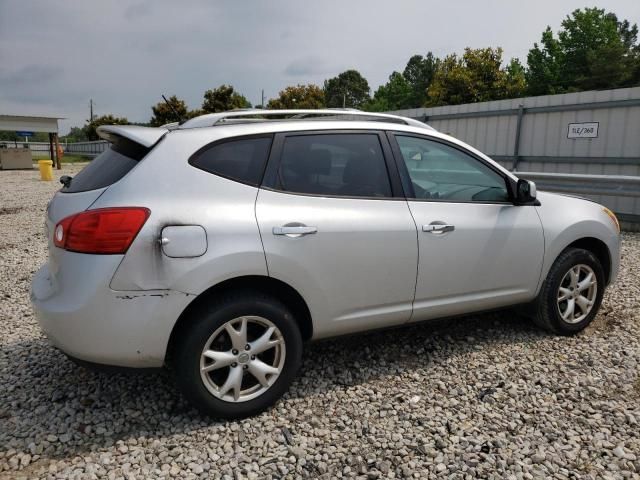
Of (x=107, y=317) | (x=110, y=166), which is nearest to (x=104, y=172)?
(x=110, y=166)

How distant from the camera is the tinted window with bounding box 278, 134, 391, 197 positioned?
2.95m

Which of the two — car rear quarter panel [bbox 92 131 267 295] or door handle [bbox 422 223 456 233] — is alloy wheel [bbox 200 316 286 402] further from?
door handle [bbox 422 223 456 233]

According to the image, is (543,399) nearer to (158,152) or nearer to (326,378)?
(326,378)

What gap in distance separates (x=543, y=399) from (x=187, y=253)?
89.6 inches

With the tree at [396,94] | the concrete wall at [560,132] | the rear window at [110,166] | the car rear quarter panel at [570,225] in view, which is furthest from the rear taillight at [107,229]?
the tree at [396,94]

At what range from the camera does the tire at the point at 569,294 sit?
387 centimetres

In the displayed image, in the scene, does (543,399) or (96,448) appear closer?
(96,448)

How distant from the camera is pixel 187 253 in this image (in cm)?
250

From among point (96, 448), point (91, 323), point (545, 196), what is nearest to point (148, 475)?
point (96, 448)

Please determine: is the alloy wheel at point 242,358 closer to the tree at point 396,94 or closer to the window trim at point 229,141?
the window trim at point 229,141

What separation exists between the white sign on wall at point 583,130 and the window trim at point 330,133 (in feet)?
26.5

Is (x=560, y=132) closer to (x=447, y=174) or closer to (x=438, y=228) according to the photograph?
(x=447, y=174)

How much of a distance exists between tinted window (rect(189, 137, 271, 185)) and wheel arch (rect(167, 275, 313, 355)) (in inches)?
21.6

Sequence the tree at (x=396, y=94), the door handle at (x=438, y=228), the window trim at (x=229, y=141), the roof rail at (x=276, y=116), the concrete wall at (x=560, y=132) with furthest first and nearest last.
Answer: the tree at (x=396, y=94) < the concrete wall at (x=560, y=132) < the door handle at (x=438, y=228) < the roof rail at (x=276, y=116) < the window trim at (x=229, y=141)
